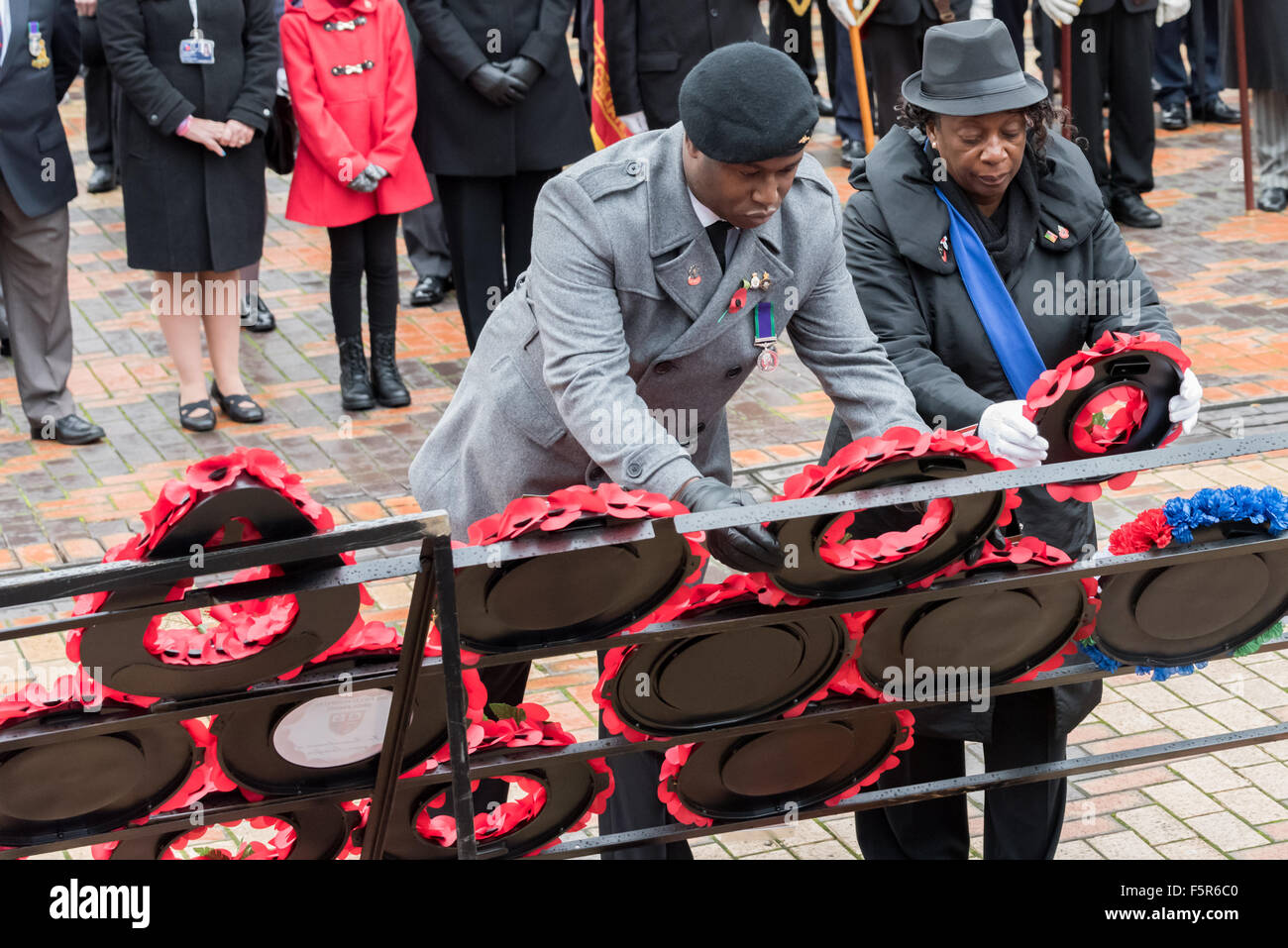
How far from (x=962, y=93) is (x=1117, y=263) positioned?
526 millimetres

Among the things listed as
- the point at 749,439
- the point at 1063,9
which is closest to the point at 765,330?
the point at 749,439

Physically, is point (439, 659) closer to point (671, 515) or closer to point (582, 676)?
point (671, 515)

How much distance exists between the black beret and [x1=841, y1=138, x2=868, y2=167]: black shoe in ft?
25.5

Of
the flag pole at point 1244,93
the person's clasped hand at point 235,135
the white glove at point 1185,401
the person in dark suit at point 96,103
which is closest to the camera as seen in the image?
the white glove at point 1185,401

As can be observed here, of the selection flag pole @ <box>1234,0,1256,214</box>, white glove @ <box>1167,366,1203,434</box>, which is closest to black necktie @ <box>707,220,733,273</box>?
white glove @ <box>1167,366,1203,434</box>

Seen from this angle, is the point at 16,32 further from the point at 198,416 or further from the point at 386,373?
the point at 386,373

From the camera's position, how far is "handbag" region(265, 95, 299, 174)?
23.3 ft

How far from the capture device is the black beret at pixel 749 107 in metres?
2.73

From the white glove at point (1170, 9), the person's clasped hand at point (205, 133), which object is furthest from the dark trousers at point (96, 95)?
the white glove at point (1170, 9)

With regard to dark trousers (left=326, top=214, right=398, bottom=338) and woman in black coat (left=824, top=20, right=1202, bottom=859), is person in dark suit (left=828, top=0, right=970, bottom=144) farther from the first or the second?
woman in black coat (left=824, top=20, right=1202, bottom=859)

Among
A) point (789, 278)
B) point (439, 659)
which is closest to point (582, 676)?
point (789, 278)

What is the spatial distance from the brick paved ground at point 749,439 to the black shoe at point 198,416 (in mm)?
47

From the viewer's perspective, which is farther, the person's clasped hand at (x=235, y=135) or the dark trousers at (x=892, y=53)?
the dark trousers at (x=892, y=53)

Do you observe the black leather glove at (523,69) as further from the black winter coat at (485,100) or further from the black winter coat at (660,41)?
the black winter coat at (660,41)
